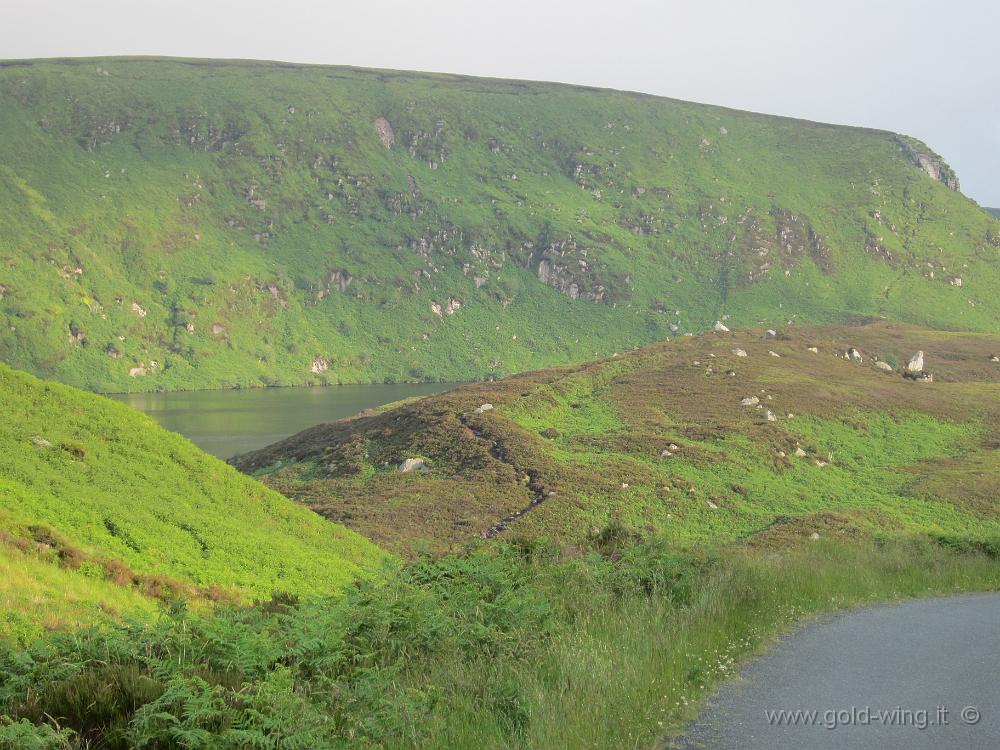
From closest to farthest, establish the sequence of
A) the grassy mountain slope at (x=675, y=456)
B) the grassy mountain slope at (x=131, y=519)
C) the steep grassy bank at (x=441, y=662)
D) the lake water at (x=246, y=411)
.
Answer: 1. the steep grassy bank at (x=441, y=662)
2. the grassy mountain slope at (x=131, y=519)
3. the grassy mountain slope at (x=675, y=456)
4. the lake water at (x=246, y=411)

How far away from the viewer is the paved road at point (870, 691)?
9.87 meters

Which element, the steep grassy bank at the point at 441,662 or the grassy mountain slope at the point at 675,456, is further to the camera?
the grassy mountain slope at the point at 675,456

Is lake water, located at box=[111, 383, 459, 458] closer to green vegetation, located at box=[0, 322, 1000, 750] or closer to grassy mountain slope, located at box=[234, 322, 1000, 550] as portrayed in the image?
grassy mountain slope, located at box=[234, 322, 1000, 550]

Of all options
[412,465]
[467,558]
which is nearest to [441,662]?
[467,558]

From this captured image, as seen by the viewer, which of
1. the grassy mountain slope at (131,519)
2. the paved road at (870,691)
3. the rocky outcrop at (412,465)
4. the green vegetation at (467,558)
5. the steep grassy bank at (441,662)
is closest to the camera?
the steep grassy bank at (441,662)

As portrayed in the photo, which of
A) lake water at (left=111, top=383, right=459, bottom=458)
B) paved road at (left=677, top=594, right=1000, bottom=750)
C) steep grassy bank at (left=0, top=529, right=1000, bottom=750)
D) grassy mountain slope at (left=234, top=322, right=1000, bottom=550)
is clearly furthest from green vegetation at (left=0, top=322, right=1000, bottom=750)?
lake water at (left=111, top=383, right=459, bottom=458)

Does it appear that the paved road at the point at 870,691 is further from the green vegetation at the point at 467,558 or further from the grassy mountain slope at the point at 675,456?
the grassy mountain slope at the point at 675,456

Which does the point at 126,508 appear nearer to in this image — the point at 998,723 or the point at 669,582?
the point at 669,582

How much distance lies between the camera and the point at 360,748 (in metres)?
9.49

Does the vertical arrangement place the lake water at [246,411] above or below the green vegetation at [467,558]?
below

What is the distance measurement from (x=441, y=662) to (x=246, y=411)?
131 metres

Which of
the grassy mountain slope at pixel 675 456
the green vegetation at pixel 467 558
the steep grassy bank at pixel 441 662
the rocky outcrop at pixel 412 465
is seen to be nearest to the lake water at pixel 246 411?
the grassy mountain slope at pixel 675 456

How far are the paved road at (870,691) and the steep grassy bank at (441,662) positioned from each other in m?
0.54

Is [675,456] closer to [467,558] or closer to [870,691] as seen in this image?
[467,558]
